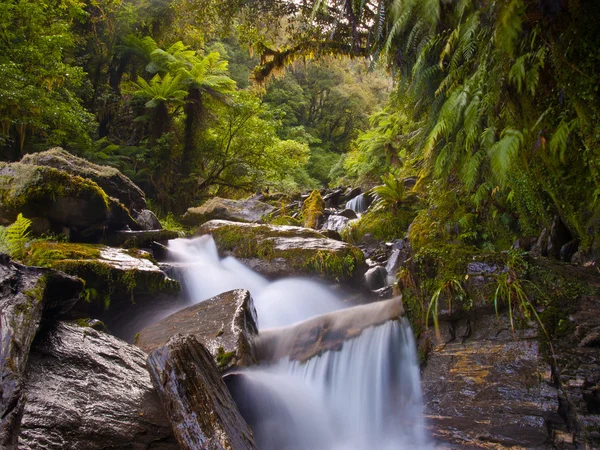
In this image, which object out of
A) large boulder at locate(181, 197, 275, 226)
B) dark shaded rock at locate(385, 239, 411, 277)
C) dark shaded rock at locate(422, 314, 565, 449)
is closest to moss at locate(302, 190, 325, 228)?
large boulder at locate(181, 197, 275, 226)

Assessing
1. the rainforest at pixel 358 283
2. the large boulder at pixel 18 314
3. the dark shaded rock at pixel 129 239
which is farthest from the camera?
the dark shaded rock at pixel 129 239

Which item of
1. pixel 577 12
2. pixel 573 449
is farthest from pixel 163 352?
pixel 577 12

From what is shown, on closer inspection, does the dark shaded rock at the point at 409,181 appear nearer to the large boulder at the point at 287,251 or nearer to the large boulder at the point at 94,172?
the large boulder at the point at 287,251

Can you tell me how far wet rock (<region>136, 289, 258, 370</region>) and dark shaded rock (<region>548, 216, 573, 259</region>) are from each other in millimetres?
3207

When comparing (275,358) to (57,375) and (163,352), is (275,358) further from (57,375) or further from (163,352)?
(57,375)

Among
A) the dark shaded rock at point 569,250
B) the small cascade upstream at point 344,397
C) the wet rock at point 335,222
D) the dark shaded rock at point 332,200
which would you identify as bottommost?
the small cascade upstream at point 344,397

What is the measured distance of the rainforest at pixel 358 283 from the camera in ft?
7.87

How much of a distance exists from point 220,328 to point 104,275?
5.73 ft

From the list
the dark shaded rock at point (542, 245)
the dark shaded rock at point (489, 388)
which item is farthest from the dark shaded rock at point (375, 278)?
the dark shaded rock at point (489, 388)

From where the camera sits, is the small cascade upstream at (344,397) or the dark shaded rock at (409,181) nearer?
the small cascade upstream at (344,397)

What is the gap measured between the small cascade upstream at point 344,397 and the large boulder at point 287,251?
7.04 ft

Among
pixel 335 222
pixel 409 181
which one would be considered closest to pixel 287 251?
pixel 335 222

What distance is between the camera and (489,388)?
2.79 meters

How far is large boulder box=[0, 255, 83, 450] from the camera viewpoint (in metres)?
1.76
